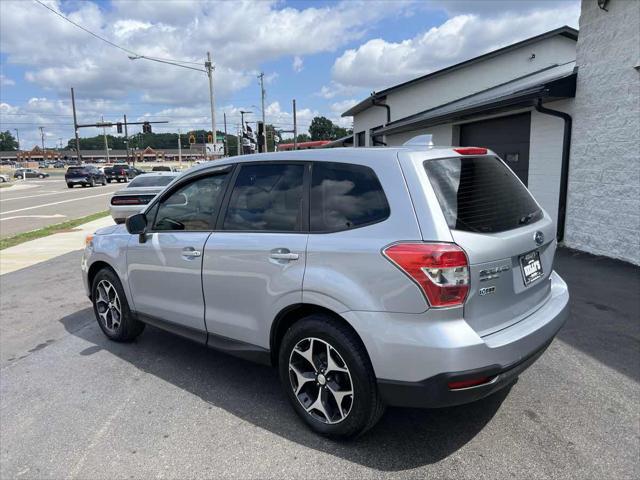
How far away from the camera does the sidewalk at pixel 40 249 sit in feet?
Answer: 28.7

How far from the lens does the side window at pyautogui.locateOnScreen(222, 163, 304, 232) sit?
3.09 m

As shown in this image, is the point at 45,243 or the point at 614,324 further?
the point at 45,243

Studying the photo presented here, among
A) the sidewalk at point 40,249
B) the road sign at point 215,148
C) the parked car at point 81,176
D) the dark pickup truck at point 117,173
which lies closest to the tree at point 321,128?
the dark pickup truck at point 117,173

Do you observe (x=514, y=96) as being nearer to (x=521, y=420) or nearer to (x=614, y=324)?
(x=614, y=324)

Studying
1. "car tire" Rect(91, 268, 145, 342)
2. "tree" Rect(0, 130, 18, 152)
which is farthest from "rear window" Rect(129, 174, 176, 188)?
"tree" Rect(0, 130, 18, 152)

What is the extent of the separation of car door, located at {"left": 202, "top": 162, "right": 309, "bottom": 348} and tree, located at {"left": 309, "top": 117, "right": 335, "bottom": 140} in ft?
393

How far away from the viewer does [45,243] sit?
10.9m

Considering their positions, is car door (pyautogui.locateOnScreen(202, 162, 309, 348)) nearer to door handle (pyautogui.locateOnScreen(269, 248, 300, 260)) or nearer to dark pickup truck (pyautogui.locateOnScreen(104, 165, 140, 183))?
door handle (pyautogui.locateOnScreen(269, 248, 300, 260))

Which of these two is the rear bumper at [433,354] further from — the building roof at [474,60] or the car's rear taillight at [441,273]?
the building roof at [474,60]

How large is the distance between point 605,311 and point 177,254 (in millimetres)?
Answer: 4556

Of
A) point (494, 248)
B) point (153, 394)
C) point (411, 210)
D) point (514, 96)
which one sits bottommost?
point (153, 394)

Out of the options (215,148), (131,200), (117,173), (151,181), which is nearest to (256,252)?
(131,200)

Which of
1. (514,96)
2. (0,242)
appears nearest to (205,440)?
(514,96)

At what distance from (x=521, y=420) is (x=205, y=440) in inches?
81.1
